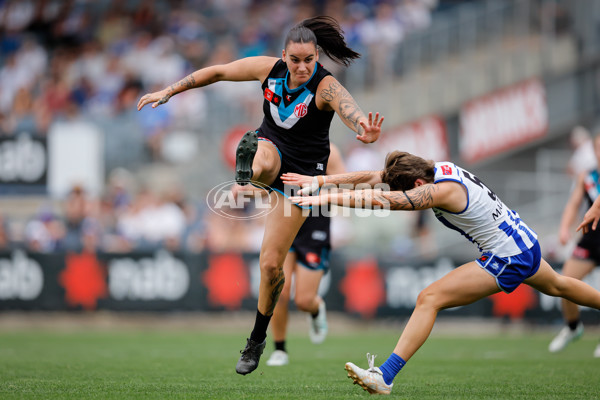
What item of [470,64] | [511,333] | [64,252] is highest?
[470,64]

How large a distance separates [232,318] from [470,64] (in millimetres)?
9020

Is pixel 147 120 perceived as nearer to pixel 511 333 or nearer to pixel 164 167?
pixel 164 167

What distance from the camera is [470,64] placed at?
20188 mm

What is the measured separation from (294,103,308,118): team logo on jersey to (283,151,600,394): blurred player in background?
80cm

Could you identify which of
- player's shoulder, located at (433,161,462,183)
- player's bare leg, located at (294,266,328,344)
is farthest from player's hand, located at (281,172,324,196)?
player's bare leg, located at (294,266,328,344)

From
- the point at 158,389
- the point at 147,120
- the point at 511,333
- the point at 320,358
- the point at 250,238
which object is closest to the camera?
the point at 158,389

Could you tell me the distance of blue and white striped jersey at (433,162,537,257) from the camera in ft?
21.1

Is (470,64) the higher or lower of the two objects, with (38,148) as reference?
higher

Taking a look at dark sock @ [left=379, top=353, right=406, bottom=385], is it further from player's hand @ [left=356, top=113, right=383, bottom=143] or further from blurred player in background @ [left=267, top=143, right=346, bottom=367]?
blurred player in background @ [left=267, top=143, right=346, bottom=367]

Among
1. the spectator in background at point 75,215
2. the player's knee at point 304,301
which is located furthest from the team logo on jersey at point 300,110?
the spectator in background at point 75,215

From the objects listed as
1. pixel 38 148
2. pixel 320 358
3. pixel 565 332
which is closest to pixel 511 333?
pixel 565 332

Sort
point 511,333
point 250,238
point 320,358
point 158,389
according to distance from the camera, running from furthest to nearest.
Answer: point 250,238 < point 511,333 < point 320,358 < point 158,389

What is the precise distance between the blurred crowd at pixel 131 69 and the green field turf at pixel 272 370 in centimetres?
297

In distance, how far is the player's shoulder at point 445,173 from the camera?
20.9 ft
